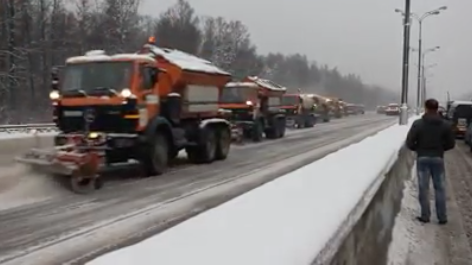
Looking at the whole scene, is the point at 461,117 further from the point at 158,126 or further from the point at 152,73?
the point at 152,73

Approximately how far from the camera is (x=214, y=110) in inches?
772

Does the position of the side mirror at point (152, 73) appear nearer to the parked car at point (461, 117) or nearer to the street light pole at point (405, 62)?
the street light pole at point (405, 62)

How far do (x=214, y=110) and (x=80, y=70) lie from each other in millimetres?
5541

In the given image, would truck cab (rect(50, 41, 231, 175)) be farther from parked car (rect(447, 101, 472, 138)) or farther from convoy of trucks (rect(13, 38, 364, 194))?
parked car (rect(447, 101, 472, 138))

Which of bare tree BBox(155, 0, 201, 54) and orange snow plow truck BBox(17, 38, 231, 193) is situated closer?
orange snow plow truck BBox(17, 38, 231, 193)

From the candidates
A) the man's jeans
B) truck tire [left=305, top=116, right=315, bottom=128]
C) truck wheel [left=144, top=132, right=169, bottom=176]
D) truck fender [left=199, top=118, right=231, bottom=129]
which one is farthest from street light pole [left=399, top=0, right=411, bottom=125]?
the man's jeans

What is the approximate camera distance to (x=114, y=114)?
47.5ft

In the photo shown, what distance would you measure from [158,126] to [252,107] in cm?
1341

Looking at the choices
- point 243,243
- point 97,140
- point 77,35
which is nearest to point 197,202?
point 97,140

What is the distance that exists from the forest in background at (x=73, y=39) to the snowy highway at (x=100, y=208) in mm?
27366

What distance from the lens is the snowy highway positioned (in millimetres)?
8156

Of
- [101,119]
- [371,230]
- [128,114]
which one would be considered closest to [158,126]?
[128,114]

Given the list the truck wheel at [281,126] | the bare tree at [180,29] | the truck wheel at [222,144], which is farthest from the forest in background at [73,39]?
the truck wheel at [222,144]

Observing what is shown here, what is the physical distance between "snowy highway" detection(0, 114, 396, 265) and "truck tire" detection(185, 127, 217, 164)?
2.53ft
